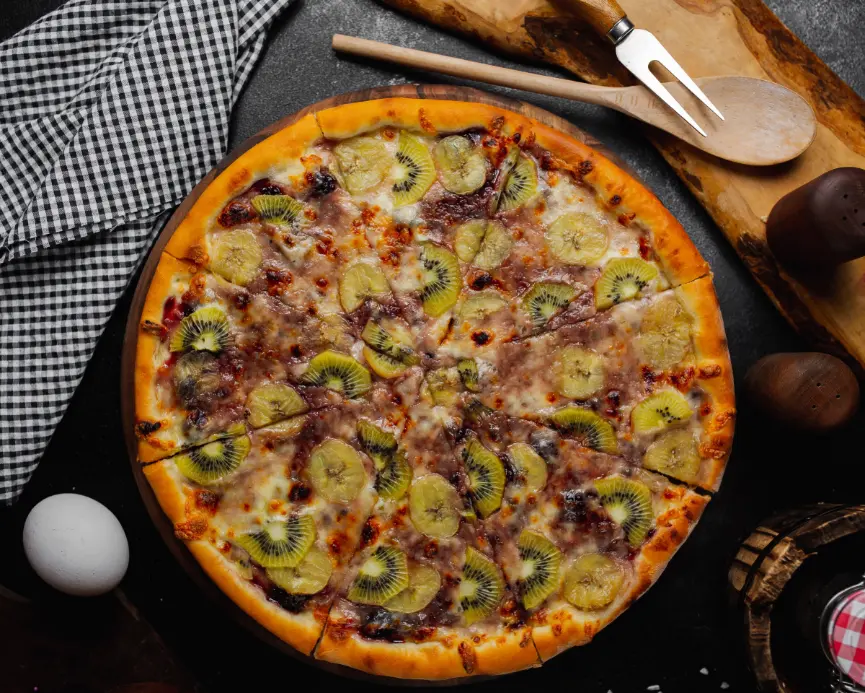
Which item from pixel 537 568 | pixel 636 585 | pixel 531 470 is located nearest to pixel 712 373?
pixel 531 470

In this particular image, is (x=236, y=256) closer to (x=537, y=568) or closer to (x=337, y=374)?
(x=337, y=374)

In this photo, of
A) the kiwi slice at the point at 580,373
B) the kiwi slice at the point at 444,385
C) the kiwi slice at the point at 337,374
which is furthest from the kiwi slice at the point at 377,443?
the kiwi slice at the point at 580,373

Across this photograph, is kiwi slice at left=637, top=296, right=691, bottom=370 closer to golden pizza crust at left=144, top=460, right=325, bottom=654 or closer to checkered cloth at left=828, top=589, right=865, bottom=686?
checkered cloth at left=828, top=589, right=865, bottom=686

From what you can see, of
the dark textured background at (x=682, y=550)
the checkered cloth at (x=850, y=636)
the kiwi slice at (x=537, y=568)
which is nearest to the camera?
the checkered cloth at (x=850, y=636)

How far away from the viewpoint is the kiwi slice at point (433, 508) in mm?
4781

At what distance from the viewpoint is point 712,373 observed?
480cm

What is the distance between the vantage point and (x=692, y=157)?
5.20m

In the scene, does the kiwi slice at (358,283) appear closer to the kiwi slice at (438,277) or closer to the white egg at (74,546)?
the kiwi slice at (438,277)

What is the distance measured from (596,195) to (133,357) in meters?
3.02

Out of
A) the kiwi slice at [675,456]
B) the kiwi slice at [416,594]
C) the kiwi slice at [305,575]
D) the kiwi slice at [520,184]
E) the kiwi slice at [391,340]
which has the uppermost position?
the kiwi slice at [520,184]

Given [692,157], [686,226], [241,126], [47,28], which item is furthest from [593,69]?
[47,28]

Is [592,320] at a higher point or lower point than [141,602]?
higher

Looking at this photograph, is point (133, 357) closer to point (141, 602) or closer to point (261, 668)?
point (141, 602)

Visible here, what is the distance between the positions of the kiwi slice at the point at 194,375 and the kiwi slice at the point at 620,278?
238cm
